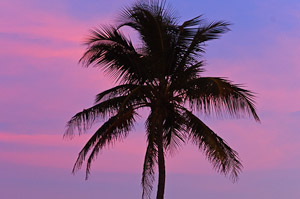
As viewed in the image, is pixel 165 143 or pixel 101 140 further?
pixel 165 143

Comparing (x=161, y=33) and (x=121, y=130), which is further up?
(x=161, y=33)

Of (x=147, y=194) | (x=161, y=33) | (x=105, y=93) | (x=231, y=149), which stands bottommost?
(x=147, y=194)

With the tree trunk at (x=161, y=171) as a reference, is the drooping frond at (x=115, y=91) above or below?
above

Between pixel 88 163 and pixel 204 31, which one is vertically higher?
pixel 204 31

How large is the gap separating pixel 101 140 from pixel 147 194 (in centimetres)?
245

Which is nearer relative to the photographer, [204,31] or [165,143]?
[204,31]

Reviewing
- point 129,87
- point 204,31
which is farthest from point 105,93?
point 204,31

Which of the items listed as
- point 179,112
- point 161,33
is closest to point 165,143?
point 179,112

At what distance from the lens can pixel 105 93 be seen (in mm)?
25766

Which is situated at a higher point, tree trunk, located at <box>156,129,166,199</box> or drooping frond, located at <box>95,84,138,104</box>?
drooping frond, located at <box>95,84,138,104</box>

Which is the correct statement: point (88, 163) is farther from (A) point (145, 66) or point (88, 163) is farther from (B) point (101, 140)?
(A) point (145, 66)

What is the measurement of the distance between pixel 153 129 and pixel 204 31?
3.87m

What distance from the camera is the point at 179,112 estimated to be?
2538 centimetres

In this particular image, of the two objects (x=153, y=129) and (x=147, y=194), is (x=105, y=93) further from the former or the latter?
(x=147, y=194)
